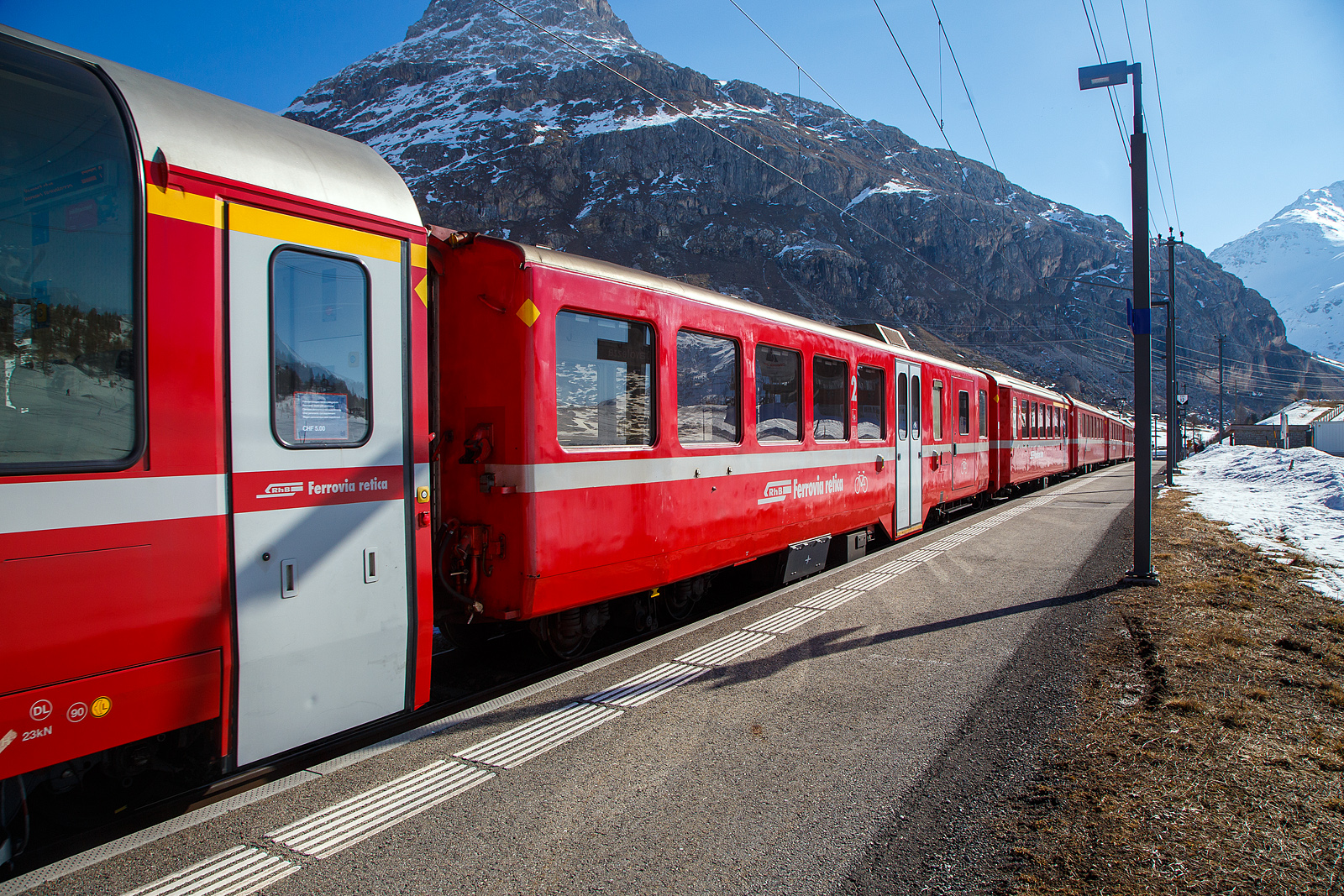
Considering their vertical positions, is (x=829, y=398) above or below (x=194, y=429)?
above

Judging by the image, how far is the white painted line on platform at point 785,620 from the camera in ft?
20.9

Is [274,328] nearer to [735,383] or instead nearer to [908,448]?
[735,383]

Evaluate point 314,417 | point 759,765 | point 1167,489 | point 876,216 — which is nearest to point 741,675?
point 759,765

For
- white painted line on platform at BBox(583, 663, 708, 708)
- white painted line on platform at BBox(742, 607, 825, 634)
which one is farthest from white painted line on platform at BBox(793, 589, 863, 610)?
white painted line on platform at BBox(583, 663, 708, 708)

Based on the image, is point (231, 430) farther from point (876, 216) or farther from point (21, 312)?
point (876, 216)

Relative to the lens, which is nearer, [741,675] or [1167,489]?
[741,675]

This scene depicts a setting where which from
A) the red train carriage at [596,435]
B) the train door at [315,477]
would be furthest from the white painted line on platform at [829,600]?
the train door at [315,477]

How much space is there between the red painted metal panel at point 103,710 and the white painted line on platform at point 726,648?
3.18 m

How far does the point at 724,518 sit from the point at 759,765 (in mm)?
2855

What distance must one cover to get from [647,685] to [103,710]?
301cm

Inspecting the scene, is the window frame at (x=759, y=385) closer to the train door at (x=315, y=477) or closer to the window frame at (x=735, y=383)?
the window frame at (x=735, y=383)

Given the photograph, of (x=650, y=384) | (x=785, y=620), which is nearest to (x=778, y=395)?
(x=650, y=384)

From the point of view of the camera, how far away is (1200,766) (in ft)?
12.1

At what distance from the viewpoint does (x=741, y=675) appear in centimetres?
523
